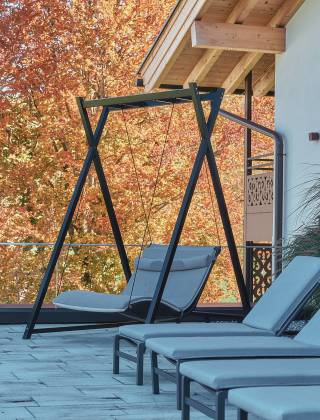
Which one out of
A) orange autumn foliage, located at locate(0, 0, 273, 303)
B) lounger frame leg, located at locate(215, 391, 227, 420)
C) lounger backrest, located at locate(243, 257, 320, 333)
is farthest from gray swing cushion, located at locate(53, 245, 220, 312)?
orange autumn foliage, located at locate(0, 0, 273, 303)

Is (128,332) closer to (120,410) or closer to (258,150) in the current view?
(120,410)

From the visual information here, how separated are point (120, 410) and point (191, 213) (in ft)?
36.1

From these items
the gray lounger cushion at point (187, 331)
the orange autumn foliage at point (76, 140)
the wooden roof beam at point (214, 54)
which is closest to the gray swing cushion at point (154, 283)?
the gray lounger cushion at point (187, 331)

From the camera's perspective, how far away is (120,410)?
4.62 m

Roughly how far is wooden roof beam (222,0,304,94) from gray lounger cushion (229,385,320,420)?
269 inches

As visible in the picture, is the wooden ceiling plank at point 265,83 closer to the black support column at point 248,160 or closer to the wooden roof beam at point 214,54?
the black support column at point 248,160

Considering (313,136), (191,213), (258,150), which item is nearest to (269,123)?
(258,150)

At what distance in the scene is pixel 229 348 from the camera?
14.5 ft

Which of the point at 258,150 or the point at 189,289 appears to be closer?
the point at 189,289

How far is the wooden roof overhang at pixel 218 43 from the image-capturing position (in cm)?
919

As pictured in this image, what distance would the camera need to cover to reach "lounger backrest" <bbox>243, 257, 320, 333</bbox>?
515cm

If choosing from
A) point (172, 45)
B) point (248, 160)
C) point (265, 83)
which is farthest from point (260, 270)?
point (172, 45)

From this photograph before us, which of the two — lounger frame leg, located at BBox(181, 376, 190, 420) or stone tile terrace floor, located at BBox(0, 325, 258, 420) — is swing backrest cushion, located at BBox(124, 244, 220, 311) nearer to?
stone tile terrace floor, located at BBox(0, 325, 258, 420)

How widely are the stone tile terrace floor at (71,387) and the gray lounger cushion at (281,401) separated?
1.24m
